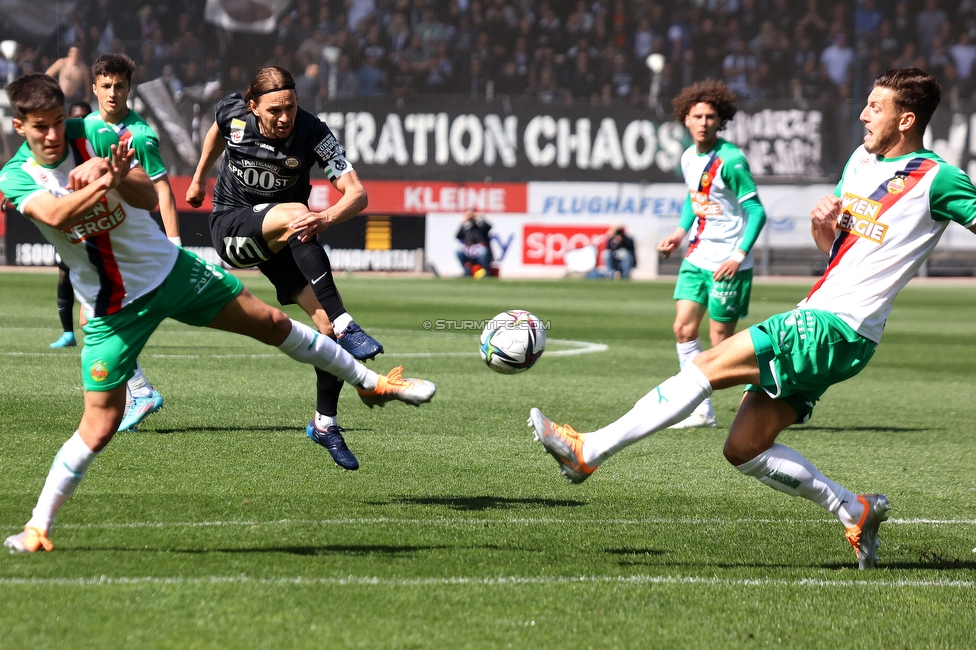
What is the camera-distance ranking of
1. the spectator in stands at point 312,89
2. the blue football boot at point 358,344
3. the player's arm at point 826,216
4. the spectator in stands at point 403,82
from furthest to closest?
the spectator in stands at point 403,82 < the spectator in stands at point 312,89 < the blue football boot at point 358,344 < the player's arm at point 826,216

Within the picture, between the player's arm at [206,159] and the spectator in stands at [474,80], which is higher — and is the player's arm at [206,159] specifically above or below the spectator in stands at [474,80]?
below

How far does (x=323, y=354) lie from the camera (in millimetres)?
5203

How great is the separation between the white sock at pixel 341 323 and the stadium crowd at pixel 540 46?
26.8 m

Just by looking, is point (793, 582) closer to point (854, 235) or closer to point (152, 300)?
point (854, 235)

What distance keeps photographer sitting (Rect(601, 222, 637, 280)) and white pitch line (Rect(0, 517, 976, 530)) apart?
78.2ft

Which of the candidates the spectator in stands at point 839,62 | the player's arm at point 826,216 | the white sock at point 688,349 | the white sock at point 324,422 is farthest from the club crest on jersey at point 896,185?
the spectator in stands at point 839,62

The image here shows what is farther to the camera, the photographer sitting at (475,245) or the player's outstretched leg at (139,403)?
the photographer sitting at (475,245)

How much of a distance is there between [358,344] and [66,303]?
6.37 m

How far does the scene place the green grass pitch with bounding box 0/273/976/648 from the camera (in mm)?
3680

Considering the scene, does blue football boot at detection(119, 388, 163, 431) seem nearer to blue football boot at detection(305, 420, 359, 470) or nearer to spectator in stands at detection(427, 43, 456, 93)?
blue football boot at detection(305, 420, 359, 470)

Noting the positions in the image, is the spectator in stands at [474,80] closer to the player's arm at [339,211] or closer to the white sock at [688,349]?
the white sock at [688,349]

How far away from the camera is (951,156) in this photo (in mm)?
32625

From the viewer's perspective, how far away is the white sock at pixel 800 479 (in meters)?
4.54

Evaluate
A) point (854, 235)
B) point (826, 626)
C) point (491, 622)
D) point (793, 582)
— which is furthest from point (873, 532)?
point (491, 622)
